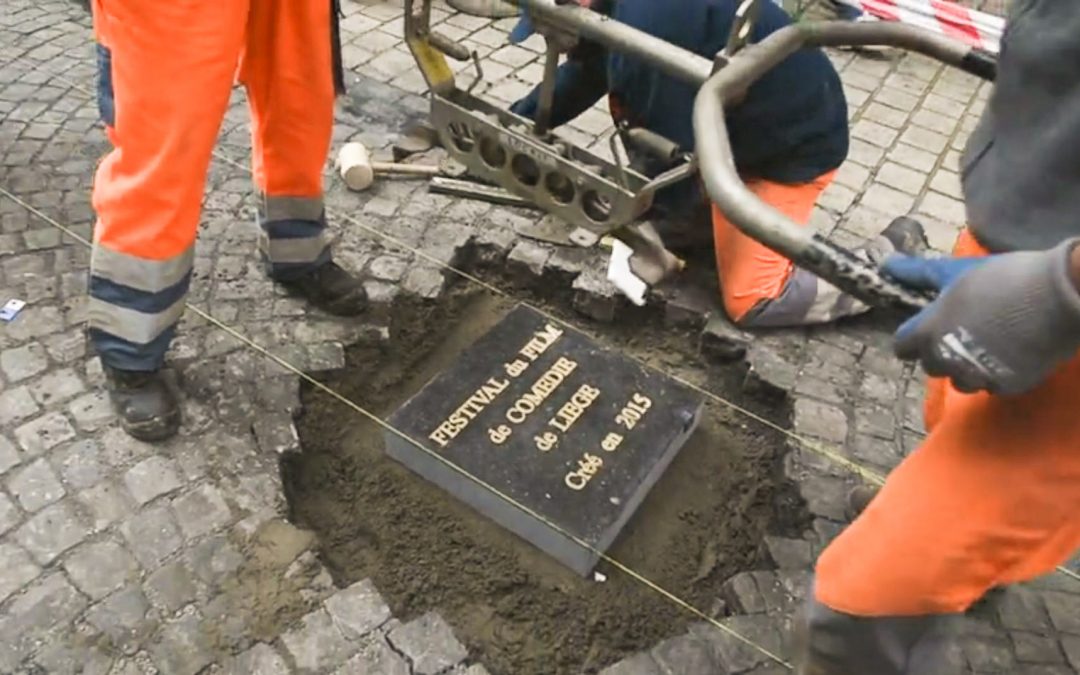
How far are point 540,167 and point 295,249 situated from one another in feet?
4.45

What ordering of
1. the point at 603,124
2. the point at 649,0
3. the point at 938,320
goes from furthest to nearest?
the point at 603,124, the point at 649,0, the point at 938,320

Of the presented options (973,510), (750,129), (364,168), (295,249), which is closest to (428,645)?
(973,510)

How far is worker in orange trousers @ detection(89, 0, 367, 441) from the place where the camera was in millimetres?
2555

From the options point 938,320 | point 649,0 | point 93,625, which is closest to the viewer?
point 938,320

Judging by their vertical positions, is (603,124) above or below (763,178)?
below

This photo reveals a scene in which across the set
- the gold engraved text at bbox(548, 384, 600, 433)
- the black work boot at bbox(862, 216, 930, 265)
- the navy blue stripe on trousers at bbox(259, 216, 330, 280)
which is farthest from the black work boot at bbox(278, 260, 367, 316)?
the black work boot at bbox(862, 216, 930, 265)

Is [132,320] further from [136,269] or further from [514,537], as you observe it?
[514,537]

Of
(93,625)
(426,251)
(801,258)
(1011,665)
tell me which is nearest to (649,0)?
(426,251)

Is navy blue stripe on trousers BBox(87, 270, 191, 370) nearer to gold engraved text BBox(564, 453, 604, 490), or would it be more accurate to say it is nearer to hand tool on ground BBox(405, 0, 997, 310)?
hand tool on ground BBox(405, 0, 997, 310)

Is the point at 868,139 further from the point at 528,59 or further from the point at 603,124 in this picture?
the point at 528,59

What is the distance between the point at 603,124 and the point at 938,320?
11.1 ft

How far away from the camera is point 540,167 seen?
2.47 m

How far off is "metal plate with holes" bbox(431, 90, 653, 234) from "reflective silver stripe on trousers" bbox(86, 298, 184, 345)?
1.06 meters

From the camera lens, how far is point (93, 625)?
8.57 ft
